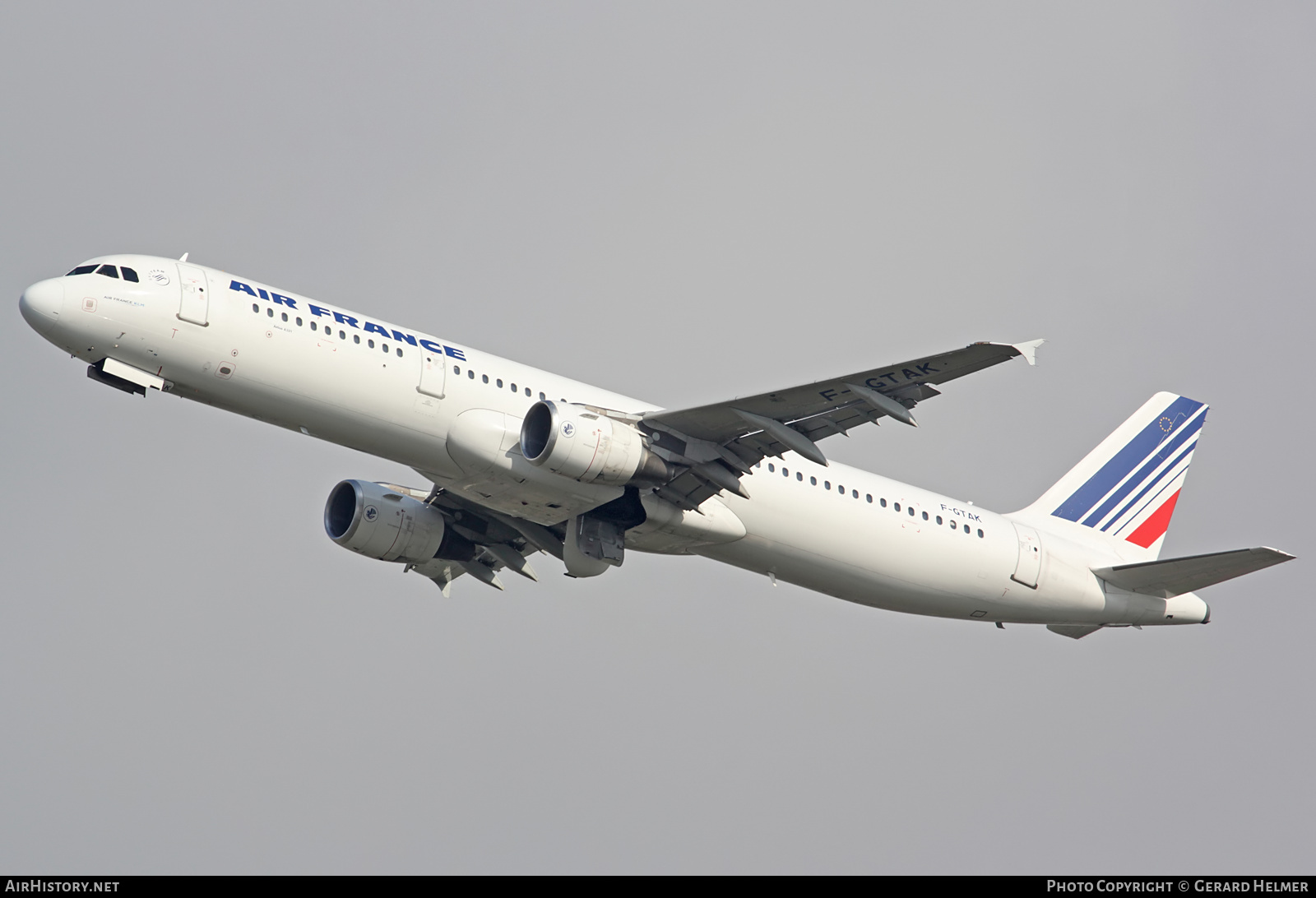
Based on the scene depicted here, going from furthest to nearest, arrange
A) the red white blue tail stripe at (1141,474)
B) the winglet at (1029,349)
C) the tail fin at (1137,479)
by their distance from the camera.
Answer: the red white blue tail stripe at (1141,474), the tail fin at (1137,479), the winglet at (1029,349)

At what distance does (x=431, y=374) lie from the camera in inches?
1337

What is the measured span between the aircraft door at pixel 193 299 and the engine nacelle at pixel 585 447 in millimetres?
7356

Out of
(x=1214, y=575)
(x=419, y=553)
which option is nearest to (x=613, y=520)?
(x=419, y=553)

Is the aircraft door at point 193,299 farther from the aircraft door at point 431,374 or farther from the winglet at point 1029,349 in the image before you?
the winglet at point 1029,349

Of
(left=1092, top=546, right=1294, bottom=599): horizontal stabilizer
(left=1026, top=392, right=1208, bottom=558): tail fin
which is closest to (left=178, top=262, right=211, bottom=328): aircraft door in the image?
(left=1026, top=392, right=1208, bottom=558): tail fin

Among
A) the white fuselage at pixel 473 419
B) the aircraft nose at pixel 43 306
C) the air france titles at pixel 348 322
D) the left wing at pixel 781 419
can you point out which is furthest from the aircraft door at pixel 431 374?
the aircraft nose at pixel 43 306

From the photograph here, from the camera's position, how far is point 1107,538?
44031 mm

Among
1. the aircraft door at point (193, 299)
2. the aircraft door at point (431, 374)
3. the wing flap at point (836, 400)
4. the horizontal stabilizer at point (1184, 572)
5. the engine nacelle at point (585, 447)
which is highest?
the aircraft door at point (193, 299)

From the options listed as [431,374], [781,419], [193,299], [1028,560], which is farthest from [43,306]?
[1028,560]

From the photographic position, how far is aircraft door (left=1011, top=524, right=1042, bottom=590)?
40.7 metres

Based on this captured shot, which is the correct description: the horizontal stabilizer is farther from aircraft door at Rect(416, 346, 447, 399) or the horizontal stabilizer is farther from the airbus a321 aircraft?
aircraft door at Rect(416, 346, 447, 399)

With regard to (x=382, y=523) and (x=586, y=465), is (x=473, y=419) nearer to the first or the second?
(x=586, y=465)

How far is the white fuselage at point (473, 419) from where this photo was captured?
3244 centimetres

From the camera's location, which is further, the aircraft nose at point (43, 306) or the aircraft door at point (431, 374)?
the aircraft door at point (431, 374)
